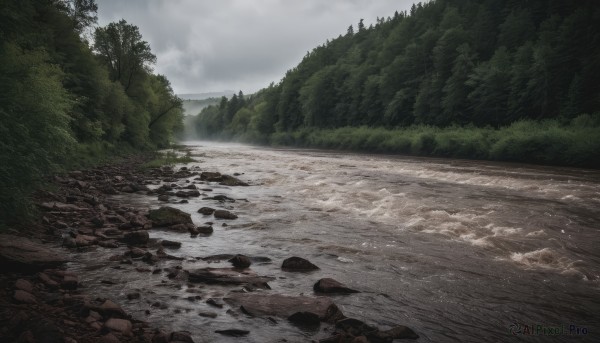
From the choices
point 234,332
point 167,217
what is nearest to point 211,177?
point 167,217

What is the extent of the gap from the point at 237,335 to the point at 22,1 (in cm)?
830

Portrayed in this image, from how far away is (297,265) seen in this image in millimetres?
7527

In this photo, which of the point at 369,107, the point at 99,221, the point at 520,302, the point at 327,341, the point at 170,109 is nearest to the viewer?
the point at 327,341

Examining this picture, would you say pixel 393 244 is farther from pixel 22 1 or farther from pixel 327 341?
pixel 22 1

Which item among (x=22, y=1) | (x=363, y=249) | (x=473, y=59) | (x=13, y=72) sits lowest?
(x=363, y=249)

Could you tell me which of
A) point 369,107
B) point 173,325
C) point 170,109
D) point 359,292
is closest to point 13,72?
point 173,325

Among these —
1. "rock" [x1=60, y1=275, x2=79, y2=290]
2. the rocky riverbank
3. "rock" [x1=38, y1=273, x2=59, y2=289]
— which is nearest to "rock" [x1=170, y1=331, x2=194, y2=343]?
the rocky riverbank

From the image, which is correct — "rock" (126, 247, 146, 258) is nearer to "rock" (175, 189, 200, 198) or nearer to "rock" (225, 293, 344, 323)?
"rock" (225, 293, 344, 323)

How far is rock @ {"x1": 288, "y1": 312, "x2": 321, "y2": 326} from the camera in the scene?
5254mm

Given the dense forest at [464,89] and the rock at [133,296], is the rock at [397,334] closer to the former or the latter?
the rock at [133,296]

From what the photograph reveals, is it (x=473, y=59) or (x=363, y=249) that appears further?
(x=473, y=59)

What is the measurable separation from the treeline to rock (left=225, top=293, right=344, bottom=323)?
4.98 meters

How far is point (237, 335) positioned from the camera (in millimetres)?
4852

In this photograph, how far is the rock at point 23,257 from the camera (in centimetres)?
584
